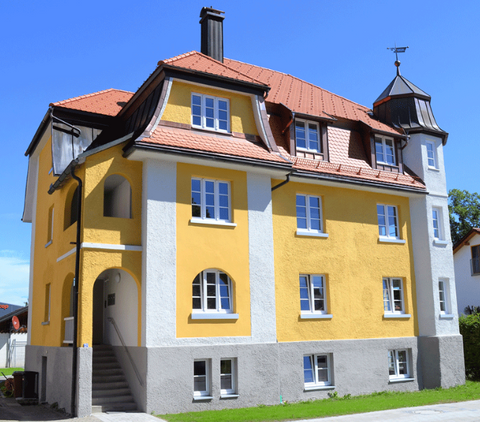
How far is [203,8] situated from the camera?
21.8 metres

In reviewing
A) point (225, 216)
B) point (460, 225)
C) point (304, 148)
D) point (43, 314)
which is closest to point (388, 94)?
point (304, 148)

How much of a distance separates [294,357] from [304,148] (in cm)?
752

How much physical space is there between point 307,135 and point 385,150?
4.08 metres

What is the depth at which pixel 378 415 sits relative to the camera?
1445cm

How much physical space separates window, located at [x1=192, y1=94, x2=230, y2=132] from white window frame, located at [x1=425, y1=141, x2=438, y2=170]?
9784mm

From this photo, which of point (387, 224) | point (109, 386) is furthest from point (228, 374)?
point (387, 224)

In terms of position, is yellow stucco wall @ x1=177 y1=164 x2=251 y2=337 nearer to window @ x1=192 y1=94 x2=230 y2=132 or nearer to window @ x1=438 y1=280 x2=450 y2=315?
window @ x1=192 y1=94 x2=230 y2=132

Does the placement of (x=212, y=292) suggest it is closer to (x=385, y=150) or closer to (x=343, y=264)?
(x=343, y=264)

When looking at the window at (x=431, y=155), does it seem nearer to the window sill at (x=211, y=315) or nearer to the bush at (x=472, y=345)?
the bush at (x=472, y=345)

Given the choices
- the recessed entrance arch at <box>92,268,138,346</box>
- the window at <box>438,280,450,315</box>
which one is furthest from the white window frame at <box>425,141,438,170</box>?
the recessed entrance arch at <box>92,268,138,346</box>

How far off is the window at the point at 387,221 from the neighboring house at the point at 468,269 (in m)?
Answer: 17.3

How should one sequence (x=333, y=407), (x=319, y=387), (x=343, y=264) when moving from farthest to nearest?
(x=343, y=264) < (x=319, y=387) < (x=333, y=407)

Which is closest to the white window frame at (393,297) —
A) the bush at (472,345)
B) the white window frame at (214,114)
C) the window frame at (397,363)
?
the window frame at (397,363)

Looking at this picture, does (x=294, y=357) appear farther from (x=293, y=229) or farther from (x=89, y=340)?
(x=89, y=340)
